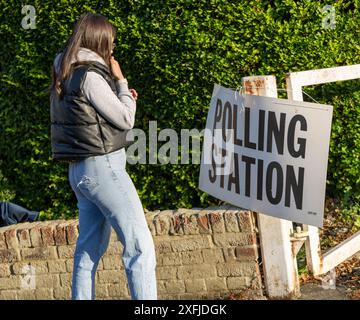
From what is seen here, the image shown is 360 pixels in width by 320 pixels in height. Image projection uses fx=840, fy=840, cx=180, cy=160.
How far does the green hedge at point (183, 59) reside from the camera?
18.4 feet

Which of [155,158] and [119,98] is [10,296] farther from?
[119,98]

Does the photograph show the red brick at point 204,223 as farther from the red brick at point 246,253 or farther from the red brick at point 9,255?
the red brick at point 9,255

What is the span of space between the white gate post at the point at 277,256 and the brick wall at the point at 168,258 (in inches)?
3.9

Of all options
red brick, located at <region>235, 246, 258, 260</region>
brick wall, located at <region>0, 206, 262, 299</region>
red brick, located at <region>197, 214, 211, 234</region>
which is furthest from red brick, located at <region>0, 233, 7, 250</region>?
red brick, located at <region>235, 246, 258, 260</region>

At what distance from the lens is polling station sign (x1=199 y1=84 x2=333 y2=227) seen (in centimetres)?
469

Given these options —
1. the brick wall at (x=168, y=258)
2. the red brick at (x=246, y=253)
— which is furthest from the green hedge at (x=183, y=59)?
the red brick at (x=246, y=253)

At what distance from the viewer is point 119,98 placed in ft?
14.3

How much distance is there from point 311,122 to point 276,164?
326 mm

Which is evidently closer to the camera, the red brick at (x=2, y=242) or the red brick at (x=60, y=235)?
the red brick at (x=60, y=235)

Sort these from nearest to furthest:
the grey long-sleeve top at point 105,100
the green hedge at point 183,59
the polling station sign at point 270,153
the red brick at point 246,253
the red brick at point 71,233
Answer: the grey long-sleeve top at point 105,100
the polling station sign at point 270,153
the red brick at point 246,253
the red brick at point 71,233
the green hedge at point 183,59

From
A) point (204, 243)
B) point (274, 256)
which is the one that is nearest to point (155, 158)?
point (204, 243)

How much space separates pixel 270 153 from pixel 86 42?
1.26 metres

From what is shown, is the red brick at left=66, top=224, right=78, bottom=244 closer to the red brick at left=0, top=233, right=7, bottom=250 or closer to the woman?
the red brick at left=0, top=233, right=7, bottom=250

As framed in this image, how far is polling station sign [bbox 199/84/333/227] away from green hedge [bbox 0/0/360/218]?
0.55 metres
